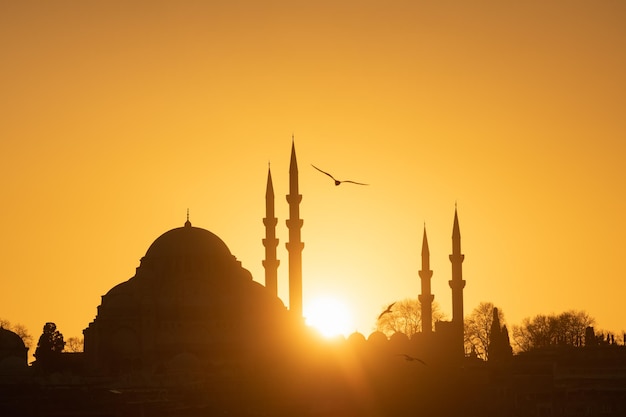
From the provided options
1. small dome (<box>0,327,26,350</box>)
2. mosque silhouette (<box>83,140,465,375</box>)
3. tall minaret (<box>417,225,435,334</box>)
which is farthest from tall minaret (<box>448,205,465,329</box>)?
small dome (<box>0,327,26,350</box>)

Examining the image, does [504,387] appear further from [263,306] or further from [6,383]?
[6,383]

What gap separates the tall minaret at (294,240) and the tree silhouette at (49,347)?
41.5 ft

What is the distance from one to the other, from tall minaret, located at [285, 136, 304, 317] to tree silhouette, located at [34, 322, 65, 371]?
12.7 m

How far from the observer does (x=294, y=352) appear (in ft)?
273

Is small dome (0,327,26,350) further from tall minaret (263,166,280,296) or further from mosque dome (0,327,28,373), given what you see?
tall minaret (263,166,280,296)

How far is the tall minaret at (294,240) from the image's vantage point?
265ft

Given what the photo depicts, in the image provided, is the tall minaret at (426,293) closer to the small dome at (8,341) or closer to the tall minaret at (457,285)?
the tall minaret at (457,285)

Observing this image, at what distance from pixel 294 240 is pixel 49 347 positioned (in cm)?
1473

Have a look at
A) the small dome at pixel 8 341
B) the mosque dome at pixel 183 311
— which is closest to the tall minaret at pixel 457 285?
the mosque dome at pixel 183 311

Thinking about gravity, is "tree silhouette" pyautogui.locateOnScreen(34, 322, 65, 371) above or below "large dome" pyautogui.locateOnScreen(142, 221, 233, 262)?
below

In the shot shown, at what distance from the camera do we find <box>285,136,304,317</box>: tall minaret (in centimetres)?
8062

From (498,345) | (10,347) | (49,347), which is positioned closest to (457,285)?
(498,345)

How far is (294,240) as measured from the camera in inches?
3182

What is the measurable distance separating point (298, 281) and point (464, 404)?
9.57m
